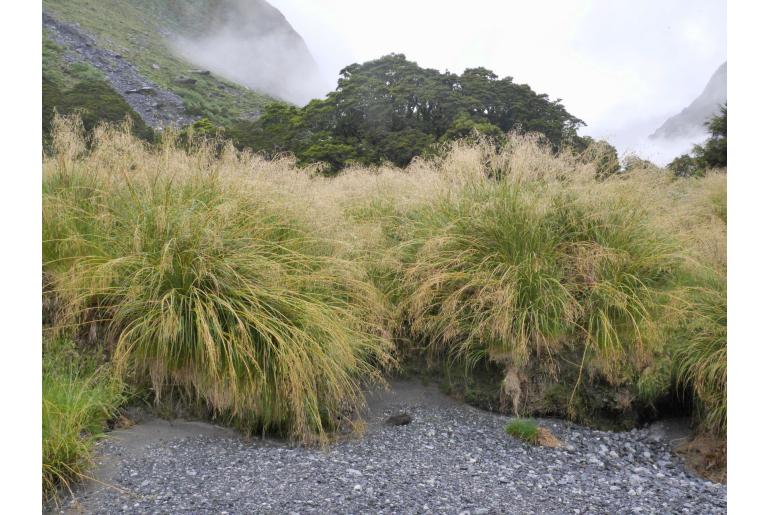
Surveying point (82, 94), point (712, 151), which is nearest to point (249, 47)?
point (82, 94)

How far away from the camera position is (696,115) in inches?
456

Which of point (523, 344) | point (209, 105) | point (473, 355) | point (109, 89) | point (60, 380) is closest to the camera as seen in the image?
point (60, 380)

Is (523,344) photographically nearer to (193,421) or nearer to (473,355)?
(473,355)

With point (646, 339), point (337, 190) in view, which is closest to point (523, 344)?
point (646, 339)

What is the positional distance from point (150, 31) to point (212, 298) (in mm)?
10869

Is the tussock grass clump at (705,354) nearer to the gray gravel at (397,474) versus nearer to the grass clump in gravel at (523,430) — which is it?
the gray gravel at (397,474)

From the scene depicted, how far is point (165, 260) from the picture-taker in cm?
297

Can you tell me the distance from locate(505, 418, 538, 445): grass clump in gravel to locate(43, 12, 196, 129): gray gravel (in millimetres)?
9163

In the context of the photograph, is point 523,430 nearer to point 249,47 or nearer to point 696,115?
point 696,115

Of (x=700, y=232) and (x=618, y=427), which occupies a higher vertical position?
(x=700, y=232)

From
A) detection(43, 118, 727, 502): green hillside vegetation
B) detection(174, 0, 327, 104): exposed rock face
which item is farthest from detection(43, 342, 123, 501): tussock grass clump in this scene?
detection(174, 0, 327, 104): exposed rock face

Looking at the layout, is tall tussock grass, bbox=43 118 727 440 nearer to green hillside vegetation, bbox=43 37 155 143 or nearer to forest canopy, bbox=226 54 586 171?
green hillside vegetation, bbox=43 37 155 143

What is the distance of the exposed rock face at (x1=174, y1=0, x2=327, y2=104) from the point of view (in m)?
11.3

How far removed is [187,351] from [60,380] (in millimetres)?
609
